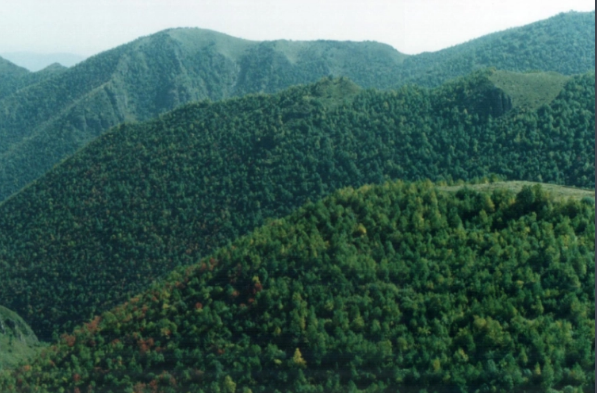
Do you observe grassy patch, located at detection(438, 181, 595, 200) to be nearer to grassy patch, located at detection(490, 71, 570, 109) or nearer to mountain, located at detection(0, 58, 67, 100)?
grassy patch, located at detection(490, 71, 570, 109)

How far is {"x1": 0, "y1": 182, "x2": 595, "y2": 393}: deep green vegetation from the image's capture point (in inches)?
858

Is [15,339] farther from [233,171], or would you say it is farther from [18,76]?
[18,76]

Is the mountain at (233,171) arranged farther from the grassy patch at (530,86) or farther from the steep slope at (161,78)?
the steep slope at (161,78)

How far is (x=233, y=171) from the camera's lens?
6456cm

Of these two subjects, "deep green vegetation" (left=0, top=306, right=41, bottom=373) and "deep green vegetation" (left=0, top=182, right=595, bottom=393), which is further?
"deep green vegetation" (left=0, top=306, right=41, bottom=373)

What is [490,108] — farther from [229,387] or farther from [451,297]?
[229,387]

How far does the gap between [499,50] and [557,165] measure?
71.2 metres

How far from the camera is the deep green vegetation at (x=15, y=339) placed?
1657 inches

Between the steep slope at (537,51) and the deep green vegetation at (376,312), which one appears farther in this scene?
the steep slope at (537,51)

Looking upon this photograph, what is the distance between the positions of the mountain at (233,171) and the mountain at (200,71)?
41770 mm

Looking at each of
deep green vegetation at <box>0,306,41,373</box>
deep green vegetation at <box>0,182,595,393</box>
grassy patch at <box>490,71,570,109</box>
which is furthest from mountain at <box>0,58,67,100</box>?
deep green vegetation at <box>0,182,595,393</box>

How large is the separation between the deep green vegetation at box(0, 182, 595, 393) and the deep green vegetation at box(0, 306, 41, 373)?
494 inches

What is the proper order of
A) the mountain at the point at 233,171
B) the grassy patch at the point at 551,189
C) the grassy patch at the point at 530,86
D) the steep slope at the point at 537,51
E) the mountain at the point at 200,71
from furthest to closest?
1. the mountain at the point at 200,71
2. the steep slope at the point at 537,51
3. the grassy patch at the point at 530,86
4. the mountain at the point at 233,171
5. the grassy patch at the point at 551,189

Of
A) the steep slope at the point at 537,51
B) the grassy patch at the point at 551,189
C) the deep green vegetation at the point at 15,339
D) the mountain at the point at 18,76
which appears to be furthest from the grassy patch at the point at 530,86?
the mountain at the point at 18,76
